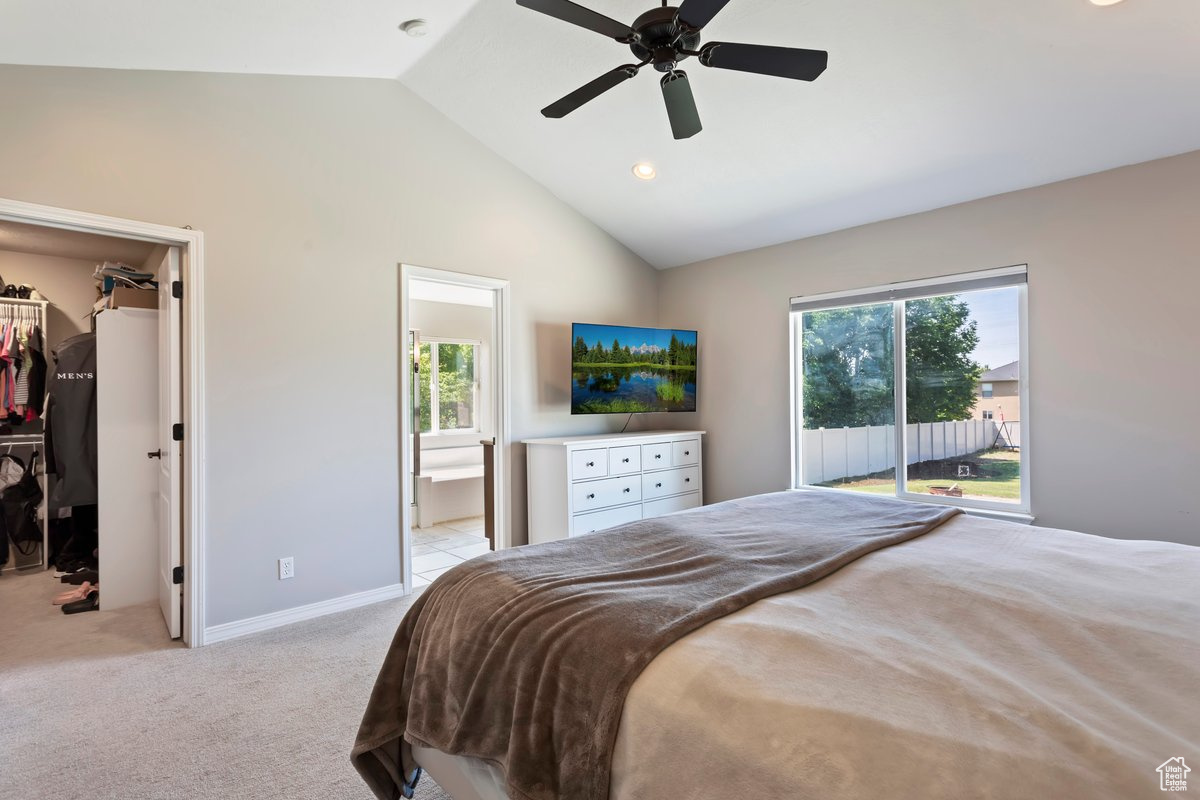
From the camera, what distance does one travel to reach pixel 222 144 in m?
3.02

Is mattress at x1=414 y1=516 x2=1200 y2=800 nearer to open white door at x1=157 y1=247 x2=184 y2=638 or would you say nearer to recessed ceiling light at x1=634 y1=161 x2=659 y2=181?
open white door at x1=157 y1=247 x2=184 y2=638

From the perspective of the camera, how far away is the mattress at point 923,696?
83cm

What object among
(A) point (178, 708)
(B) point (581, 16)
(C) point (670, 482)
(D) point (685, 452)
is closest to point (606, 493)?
(C) point (670, 482)

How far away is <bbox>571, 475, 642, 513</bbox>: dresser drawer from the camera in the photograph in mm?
4012

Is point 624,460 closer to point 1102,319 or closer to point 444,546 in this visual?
point 444,546

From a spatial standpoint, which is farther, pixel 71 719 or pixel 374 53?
pixel 374 53

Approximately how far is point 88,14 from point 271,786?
289cm

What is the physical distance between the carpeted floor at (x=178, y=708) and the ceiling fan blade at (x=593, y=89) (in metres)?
2.53

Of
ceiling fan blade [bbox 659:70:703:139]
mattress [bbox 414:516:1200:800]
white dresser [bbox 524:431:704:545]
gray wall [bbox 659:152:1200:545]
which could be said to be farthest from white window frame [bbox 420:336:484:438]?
mattress [bbox 414:516:1200:800]

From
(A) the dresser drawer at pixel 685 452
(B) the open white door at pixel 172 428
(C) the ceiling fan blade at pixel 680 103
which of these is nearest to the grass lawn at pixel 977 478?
(A) the dresser drawer at pixel 685 452

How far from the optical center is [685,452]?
4742 millimetres

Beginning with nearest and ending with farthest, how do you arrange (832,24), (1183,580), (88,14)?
1. (1183,580)
2. (88,14)
3. (832,24)

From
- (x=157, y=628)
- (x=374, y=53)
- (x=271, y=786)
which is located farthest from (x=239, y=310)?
(x=271, y=786)

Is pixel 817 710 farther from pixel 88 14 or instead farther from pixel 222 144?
pixel 222 144
